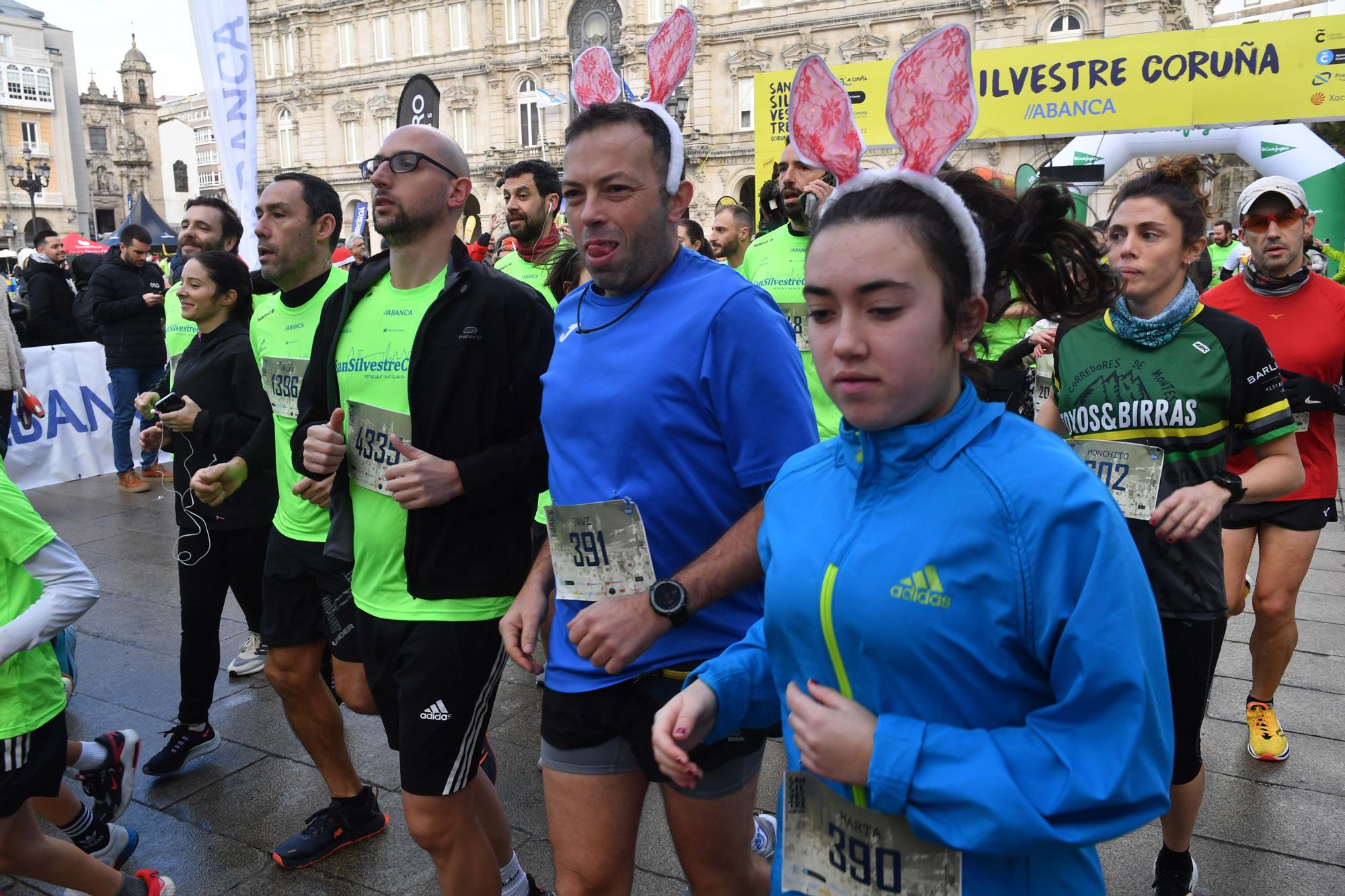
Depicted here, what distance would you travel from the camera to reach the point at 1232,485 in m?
2.80

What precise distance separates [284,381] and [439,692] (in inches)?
63.9

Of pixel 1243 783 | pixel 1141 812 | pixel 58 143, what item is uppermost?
pixel 58 143

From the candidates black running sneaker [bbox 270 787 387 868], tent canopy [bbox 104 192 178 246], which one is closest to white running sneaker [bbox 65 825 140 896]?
black running sneaker [bbox 270 787 387 868]

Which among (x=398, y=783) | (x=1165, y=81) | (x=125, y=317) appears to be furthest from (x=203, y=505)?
(x=1165, y=81)

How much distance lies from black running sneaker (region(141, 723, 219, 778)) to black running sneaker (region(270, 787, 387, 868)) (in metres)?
0.80

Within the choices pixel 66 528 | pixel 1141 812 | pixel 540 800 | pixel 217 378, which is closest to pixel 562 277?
pixel 217 378

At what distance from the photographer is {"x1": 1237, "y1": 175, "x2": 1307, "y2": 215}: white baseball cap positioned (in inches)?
168

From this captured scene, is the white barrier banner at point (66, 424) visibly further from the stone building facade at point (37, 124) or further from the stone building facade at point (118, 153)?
the stone building facade at point (118, 153)

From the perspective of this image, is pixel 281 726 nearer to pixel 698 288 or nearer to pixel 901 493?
pixel 698 288

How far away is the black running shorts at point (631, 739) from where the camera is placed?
2238 millimetres

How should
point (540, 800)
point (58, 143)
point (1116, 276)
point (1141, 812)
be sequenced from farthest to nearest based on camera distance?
point (58, 143), point (540, 800), point (1116, 276), point (1141, 812)

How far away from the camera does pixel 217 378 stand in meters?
4.21

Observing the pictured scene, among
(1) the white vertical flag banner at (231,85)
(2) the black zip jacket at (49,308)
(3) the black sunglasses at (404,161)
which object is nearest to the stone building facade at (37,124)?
(2) the black zip jacket at (49,308)

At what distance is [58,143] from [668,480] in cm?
7857
